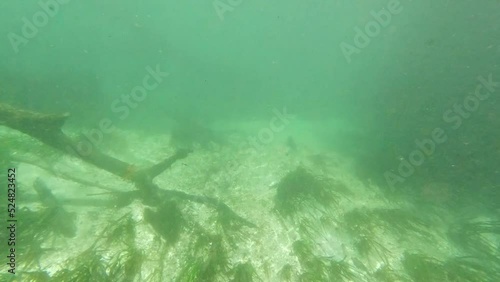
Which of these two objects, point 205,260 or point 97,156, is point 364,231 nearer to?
point 205,260

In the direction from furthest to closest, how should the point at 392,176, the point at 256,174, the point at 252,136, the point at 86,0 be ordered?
the point at 86,0
the point at 252,136
the point at 392,176
the point at 256,174

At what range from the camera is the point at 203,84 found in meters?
29.4

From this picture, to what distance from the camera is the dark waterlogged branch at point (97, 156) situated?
17.0 ft

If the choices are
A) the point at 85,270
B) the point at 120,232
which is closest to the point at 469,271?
the point at 120,232

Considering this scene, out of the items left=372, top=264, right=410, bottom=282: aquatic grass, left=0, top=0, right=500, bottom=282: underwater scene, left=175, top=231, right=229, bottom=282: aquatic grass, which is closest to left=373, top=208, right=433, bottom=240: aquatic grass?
left=0, top=0, right=500, bottom=282: underwater scene

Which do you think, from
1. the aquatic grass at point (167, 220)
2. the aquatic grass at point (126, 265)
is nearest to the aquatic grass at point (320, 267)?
the aquatic grass at point (167, 220)

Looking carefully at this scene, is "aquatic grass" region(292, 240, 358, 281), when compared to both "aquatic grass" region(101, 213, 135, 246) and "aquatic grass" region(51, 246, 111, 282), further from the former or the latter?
"aquatic grass" region(51, 246, 111, 282)

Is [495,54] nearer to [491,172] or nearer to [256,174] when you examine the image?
[491,172]

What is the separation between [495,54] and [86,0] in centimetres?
9327

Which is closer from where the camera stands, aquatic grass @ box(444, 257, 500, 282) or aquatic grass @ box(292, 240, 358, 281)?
aquatic grass @ box(292, 240, 358, 281)

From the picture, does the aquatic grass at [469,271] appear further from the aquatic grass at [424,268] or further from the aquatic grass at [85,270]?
the aquatic grass at [85,270]

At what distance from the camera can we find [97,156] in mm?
6445

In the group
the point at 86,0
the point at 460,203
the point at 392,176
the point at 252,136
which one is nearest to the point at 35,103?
the point at 252,136

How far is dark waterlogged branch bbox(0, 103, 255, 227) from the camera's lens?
520 cm
